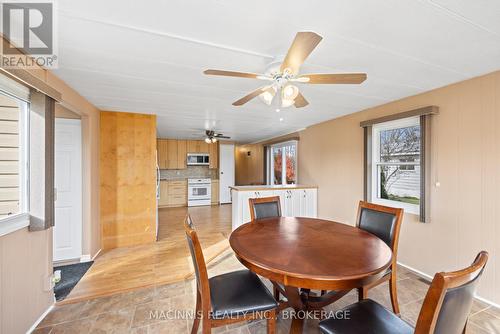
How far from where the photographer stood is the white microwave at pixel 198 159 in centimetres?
664

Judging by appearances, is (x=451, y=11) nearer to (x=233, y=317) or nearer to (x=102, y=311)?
(x=233, y=317)

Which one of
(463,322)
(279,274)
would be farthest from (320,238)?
(463,322)

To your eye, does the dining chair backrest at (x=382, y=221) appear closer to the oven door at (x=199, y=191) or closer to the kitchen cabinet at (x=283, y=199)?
the kitchen cabinet at (x=283, y=199)

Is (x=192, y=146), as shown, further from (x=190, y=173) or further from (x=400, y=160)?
(x=400, y=160)

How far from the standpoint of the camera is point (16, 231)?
4.88 feet

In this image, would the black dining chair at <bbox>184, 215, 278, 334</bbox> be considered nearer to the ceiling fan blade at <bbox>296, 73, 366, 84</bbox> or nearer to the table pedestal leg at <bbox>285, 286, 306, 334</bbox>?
the table pedestal leg at <bbox>285, 286, 306, 334</bbox>

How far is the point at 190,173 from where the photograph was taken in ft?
22.9

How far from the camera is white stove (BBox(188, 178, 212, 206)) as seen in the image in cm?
647

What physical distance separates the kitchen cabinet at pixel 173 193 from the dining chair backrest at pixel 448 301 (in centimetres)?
639

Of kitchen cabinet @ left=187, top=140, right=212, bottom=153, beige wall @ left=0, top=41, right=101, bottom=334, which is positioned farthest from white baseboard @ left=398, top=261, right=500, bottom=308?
kitchen cabinet @ left=187, top=140, right=212, bottom=153

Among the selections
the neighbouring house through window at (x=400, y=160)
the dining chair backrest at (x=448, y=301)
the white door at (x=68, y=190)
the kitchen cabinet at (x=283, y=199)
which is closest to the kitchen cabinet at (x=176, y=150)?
the kitchen cabinet at (x=283, y=199)

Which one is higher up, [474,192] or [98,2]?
[98,2]

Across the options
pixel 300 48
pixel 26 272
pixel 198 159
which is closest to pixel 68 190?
pixel 26 272

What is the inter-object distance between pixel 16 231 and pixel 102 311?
38.8 inches
